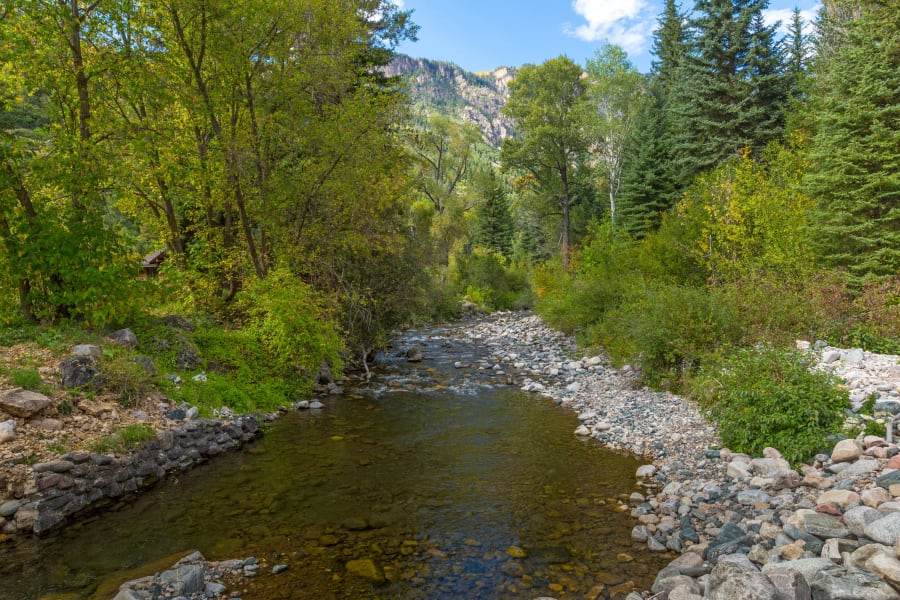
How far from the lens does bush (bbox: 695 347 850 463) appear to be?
7312mm

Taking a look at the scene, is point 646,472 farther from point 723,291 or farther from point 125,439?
point 125,439

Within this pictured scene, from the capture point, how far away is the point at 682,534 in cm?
604

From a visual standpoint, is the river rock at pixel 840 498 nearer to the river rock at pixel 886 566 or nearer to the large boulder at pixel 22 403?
the river rock at pixel 886 566

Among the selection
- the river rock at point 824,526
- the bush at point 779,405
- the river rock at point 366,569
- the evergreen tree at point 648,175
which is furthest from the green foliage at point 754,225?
the river rock at point 366,569

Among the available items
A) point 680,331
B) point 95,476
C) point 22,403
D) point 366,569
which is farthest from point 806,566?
point 22,403

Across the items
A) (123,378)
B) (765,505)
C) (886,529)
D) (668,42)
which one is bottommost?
(765,505)

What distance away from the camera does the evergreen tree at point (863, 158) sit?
1299cm

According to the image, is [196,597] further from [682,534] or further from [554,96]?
[554,96]

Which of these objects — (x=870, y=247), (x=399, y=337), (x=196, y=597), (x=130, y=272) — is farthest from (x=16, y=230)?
(x=870, y=247)

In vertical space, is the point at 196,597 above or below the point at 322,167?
below

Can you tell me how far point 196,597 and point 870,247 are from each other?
17.0 metres

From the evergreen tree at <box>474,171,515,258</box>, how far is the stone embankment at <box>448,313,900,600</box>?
129 ft

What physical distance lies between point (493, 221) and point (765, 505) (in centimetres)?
4485

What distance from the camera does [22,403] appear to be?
7363 millimetres
